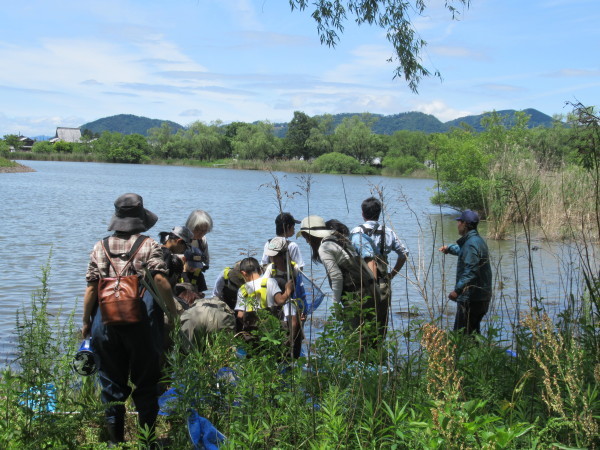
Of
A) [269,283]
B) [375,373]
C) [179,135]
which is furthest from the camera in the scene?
[179,135]

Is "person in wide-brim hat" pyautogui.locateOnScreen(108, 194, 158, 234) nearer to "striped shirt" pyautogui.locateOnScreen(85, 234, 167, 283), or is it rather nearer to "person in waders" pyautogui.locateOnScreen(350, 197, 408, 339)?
"striped shirt" pyautogui.locateOnScreen(85, 234, 167, 283)

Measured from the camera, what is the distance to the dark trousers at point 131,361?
13.3 feet

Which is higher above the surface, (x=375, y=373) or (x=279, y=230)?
(x=279, y=230)

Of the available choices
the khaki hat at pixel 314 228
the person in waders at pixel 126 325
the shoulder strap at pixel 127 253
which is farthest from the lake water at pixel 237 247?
the shoulder strap at pixel 127 253

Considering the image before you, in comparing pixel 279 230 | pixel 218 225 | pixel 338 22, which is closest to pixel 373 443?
pixel 279 230

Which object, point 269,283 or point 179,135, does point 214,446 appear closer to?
point 269,283

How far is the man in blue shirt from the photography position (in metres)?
6.34

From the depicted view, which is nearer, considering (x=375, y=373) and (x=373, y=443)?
(x=373, y=443)

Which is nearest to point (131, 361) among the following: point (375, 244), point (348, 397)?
point (348, 397)

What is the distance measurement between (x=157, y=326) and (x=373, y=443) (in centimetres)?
178

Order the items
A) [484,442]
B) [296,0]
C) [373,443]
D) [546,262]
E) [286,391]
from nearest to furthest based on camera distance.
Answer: [484,442]
[373,443]
[286,391]
[296,0]
[546,262]

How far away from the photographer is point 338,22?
8.00m

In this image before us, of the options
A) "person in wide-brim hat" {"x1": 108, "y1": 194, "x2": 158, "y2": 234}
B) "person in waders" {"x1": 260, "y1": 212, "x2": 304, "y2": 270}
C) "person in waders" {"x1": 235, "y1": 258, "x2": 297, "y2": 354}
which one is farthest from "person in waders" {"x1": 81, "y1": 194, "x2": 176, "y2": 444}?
"person in waders" {"x1": 260, "y1": 212, "x2": 304, "y2": 270}

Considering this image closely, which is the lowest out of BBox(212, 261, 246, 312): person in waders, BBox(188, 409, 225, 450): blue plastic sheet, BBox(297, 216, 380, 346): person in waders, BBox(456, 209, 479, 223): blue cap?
BBox(188, 409, 225, 450): blue plastic sheet
